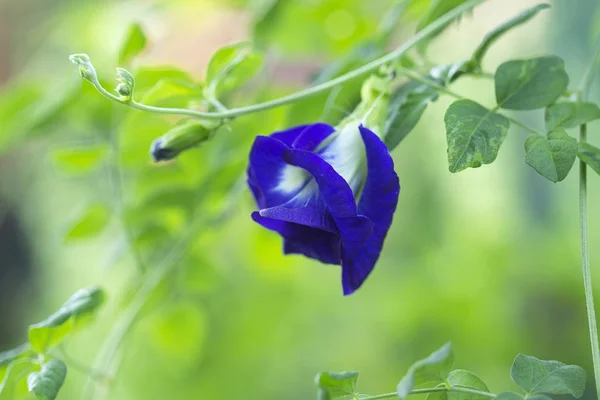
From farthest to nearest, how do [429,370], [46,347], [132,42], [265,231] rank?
[265,231] < [132,42] < [46,347] < [429,370]

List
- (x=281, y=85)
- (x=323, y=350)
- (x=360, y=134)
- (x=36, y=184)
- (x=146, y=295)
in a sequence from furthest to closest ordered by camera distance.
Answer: (x=36, y=184)
(x=323, y=350)
(x=281, y=85)
(x=146, y=295)
(x=360, y=134)

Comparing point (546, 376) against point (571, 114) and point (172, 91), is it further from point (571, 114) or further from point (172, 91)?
point (172, 91)

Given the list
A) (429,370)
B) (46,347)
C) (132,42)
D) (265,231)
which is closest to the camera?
(429,370)


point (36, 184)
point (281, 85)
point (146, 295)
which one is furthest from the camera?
point (36, 184)

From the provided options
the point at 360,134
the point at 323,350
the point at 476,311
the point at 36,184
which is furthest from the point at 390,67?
the point at 36,184

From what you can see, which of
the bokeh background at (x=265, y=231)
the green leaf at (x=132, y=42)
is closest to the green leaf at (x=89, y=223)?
the bokeh background at (x=265, y=231)

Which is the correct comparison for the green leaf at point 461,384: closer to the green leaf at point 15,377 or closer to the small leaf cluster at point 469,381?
the small leaf cluster at point 469,381

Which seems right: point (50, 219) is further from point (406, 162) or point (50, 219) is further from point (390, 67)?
point (390, 67)

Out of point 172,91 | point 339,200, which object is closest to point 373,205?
point 339,200
